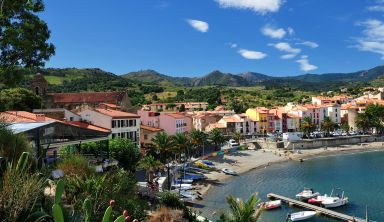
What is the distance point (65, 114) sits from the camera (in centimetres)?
5466

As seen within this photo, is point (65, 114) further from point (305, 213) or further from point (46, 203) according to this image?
point (46, 203)

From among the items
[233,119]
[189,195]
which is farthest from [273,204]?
[233,119]

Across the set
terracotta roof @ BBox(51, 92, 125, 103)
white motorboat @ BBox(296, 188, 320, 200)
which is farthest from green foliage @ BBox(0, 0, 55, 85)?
terracotta roof @ BBox(51, 92, 125, 103)

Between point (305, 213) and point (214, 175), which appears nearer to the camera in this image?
point (305, 213)

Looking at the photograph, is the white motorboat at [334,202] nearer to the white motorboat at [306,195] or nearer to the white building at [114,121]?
the white motorboat at [306,195]

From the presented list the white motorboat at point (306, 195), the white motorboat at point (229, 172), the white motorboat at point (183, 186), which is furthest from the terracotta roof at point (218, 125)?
the white motorboat at point (306, 195)

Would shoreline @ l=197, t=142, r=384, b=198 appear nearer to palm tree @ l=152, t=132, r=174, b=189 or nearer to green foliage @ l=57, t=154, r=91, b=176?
palm tree @ l=152, t=132, r=174, b=189

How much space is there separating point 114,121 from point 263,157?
42.9 metres

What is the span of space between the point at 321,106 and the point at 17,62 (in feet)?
421

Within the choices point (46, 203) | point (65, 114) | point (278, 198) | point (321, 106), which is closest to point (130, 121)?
point (65, 114)

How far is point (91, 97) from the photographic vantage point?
80875mm

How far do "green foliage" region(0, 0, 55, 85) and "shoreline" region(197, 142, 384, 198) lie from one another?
40484mm

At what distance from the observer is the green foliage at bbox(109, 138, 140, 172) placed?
42659mm

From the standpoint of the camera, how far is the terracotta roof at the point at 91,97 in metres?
78.9
